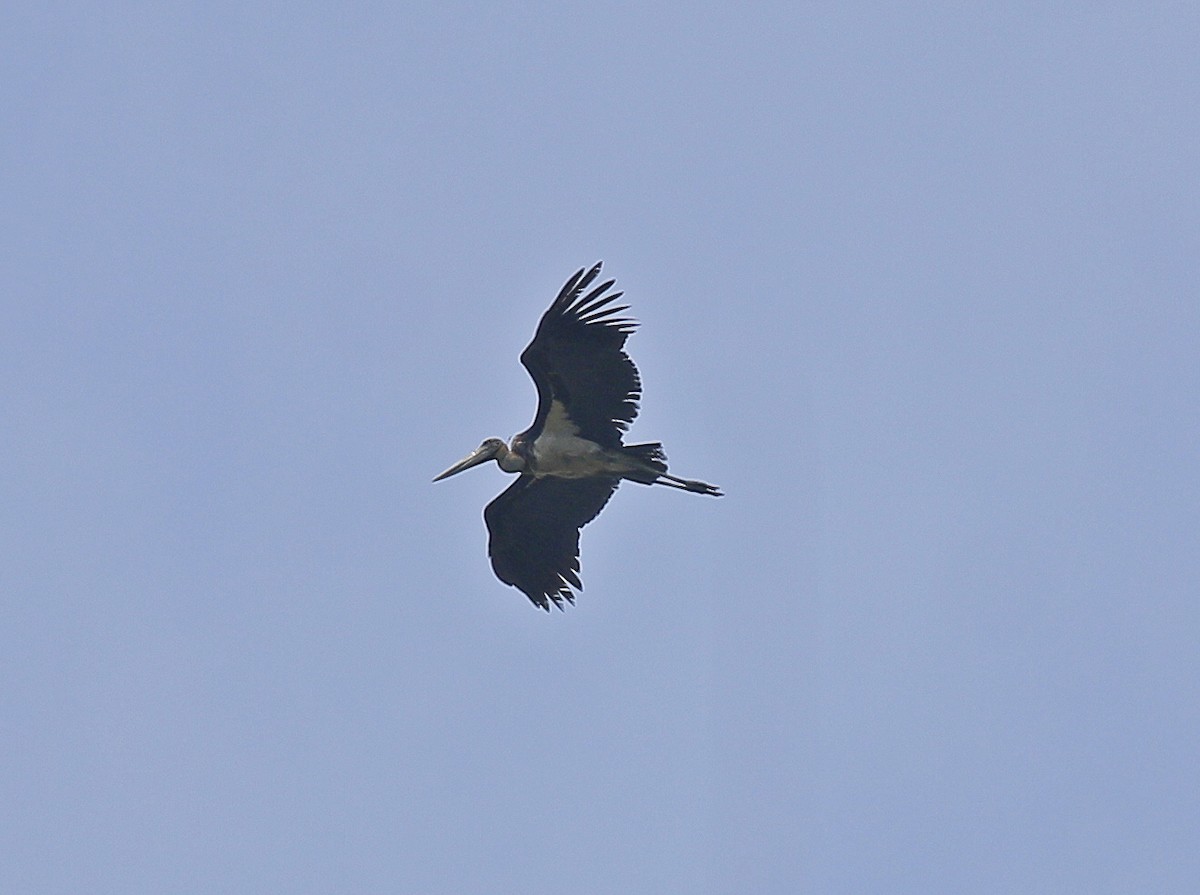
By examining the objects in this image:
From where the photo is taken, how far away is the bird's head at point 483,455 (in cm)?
3231

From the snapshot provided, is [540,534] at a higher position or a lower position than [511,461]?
lower

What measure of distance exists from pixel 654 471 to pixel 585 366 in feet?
5.39

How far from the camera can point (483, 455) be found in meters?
32.6

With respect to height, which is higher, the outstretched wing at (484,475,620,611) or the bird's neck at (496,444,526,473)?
the bird's neck at (496,444,526,473)

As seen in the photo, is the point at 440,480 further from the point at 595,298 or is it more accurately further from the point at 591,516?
the point at 595,298

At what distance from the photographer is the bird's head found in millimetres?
32312

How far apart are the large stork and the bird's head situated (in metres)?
0.01

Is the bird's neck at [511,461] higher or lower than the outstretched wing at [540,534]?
higher

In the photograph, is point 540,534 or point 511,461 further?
point 540,534

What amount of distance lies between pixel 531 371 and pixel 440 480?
322 centimetres

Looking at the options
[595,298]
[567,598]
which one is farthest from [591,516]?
[595,298]

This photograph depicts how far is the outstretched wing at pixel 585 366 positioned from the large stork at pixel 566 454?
12mm

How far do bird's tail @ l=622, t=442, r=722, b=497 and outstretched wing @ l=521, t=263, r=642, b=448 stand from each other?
1.01 feet

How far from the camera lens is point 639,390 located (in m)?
30.6
